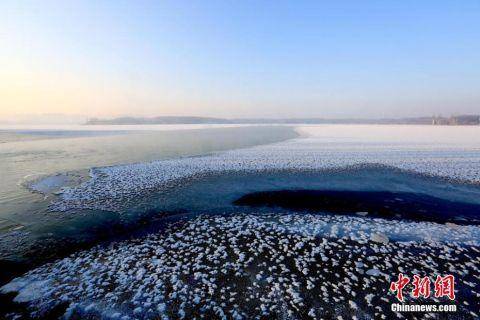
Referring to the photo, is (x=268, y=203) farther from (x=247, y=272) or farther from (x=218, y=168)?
(x=218, y=168)

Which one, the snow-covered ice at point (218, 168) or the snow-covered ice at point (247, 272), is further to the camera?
the snow-covered ice at point (218, 168)

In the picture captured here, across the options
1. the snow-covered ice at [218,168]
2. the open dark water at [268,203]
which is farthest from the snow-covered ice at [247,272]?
the snow-covered ice at [218,168]

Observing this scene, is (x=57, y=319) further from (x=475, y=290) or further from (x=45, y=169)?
(x=45, y=169)

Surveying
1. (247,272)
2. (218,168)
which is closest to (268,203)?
(247,272)

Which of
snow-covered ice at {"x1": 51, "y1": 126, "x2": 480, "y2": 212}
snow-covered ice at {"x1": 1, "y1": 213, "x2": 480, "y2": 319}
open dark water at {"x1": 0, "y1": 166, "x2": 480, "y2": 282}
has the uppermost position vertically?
snow-covered ice at {"x1": 51, "y1": 126, "x2": 480, "y2": 212}

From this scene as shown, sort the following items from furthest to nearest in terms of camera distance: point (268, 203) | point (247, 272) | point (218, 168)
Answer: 1. point (218, 168)
2. point (268, 203)
3. point (247, 272)

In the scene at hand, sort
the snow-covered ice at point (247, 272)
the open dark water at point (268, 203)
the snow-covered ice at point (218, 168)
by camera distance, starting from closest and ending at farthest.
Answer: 1. the snow-covered ice at point (247, 272)
2. the open dark water at point (268, 203)
3. the snow-covered ice at point (218, 168)

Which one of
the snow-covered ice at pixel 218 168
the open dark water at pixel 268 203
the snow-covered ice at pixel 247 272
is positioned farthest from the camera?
the snow-covered ice at pixel 218 168

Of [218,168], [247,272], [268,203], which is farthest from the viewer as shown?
[218,168]

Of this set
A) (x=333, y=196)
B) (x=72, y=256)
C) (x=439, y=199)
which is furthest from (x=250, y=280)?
(x=439, y=199)

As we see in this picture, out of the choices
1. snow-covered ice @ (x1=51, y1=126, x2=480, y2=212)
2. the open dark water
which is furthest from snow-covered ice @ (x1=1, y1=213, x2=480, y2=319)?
snow-covered ice @ (x1=51, y1=126, x2=480, y2=212)

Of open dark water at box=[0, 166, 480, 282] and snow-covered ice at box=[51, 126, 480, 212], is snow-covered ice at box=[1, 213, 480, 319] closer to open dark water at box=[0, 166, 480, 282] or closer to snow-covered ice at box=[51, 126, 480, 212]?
open dark water at box=[0, 166, 480, 282]

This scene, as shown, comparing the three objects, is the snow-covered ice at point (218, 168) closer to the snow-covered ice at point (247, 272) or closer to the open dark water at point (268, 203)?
the open dark water at point (268, 203)
